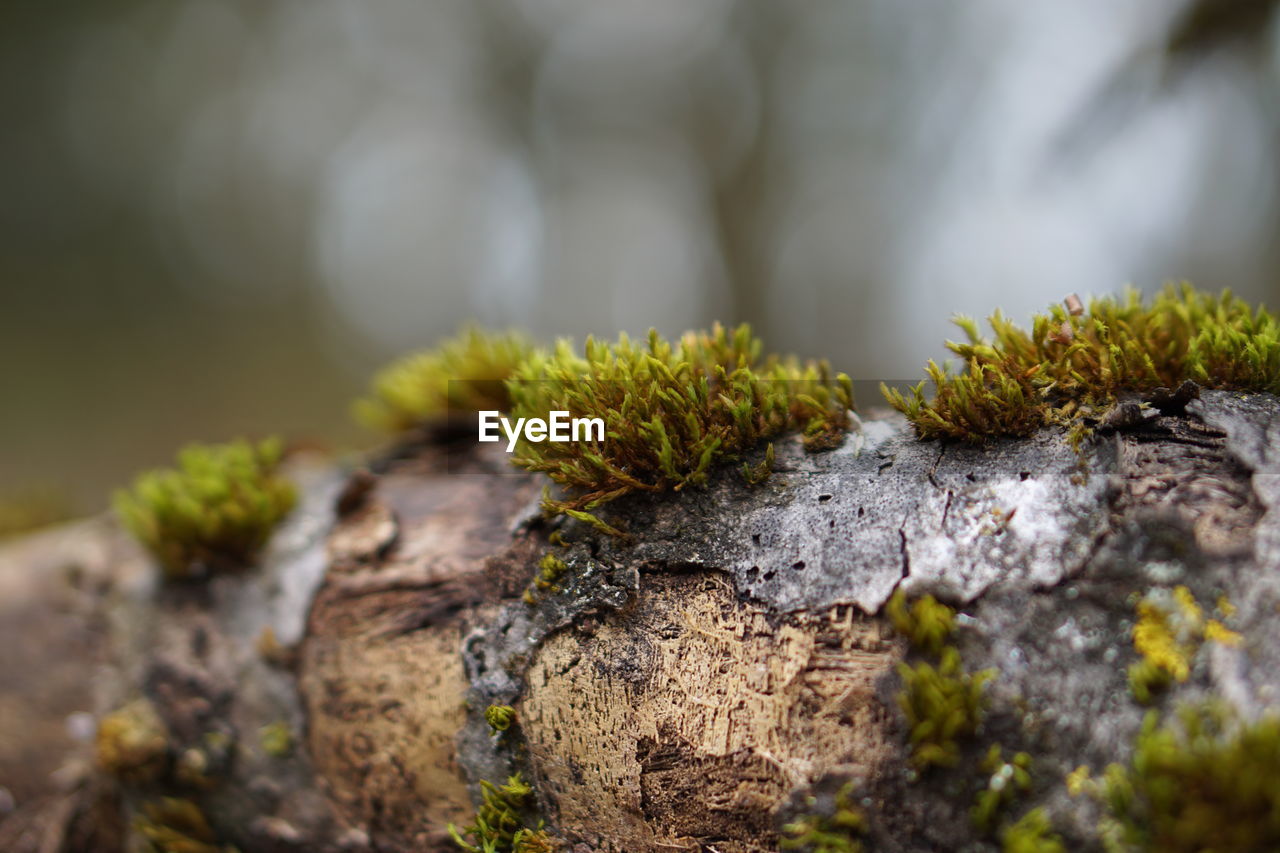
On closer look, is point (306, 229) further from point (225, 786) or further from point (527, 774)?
point (527, 774)

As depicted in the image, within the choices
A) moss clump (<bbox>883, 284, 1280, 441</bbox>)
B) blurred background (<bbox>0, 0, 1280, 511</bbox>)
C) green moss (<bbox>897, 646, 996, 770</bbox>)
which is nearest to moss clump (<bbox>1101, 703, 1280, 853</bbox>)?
green moss (<bbox>897, 646, 996, 770</bbox>)

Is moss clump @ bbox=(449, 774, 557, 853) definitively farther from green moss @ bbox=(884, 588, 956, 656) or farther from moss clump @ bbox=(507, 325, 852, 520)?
green moss @ bbox=(884, 588, 956, 656)

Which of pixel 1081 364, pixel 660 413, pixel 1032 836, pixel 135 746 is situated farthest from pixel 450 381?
pixel 1032 836

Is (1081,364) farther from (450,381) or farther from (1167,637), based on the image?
(450,381)

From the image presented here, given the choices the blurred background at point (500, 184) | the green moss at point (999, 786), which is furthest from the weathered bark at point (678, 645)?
the blurred background at point (500, 184)

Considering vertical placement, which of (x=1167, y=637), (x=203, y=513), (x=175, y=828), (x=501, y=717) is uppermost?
(x=203, y=513)

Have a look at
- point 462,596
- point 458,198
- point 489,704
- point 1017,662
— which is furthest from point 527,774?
point 458,198

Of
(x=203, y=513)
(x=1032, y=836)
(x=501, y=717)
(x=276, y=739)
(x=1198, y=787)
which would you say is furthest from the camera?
(x=203, y=513)
